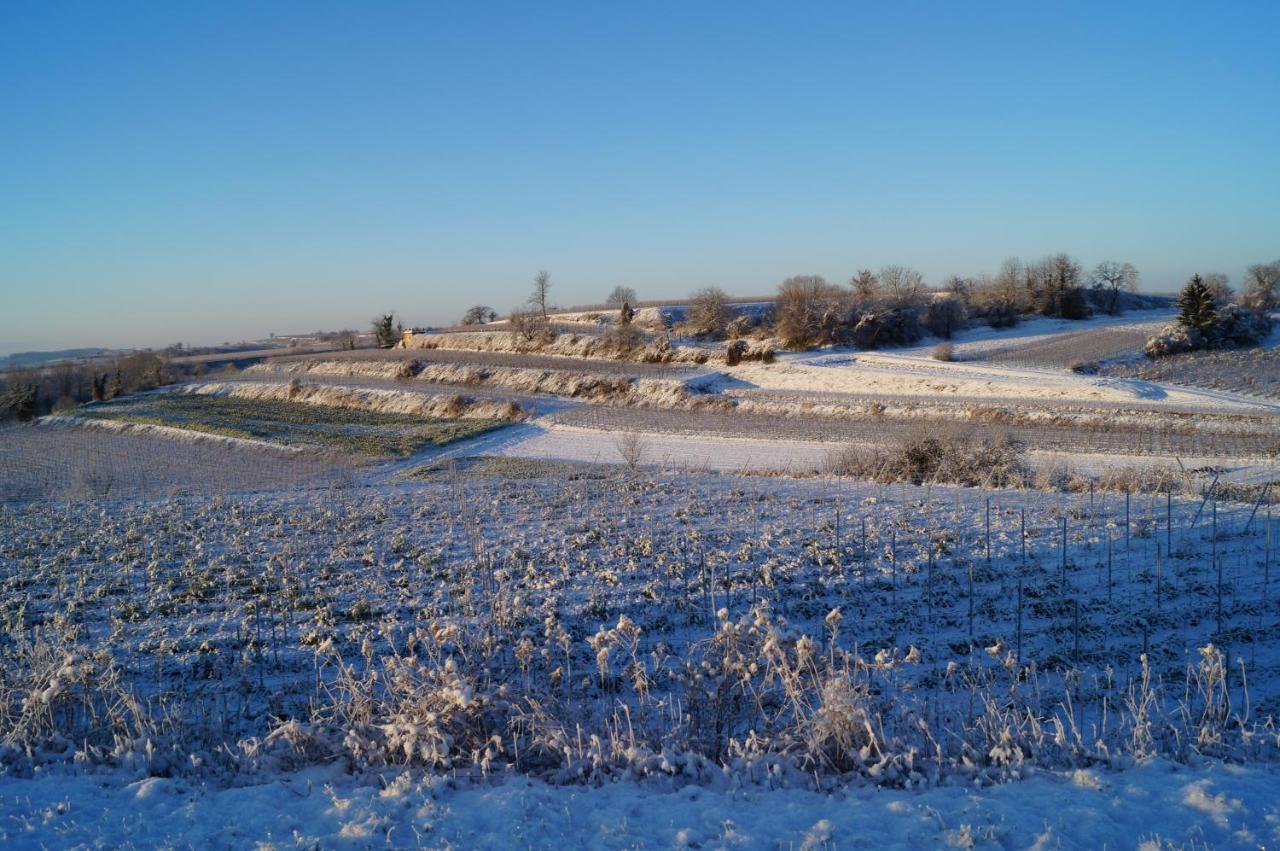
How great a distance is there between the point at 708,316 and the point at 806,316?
7897mm

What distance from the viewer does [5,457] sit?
31.0 meters

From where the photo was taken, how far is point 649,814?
4402 mm

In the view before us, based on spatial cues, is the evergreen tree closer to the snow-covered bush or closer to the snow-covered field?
the snow-covered bush

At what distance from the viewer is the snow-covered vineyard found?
4.93m

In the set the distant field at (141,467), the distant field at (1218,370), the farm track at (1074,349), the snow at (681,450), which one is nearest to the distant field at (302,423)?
the distant field at (141,467)

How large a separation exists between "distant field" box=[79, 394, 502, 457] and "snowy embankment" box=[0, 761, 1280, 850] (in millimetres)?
23988

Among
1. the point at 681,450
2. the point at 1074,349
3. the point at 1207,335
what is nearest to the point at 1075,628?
the point at 681,450

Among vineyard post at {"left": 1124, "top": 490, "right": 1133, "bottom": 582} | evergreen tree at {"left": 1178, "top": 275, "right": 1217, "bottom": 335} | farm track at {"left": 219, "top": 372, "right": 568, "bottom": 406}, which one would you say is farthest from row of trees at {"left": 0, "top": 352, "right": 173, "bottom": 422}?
evergreen tree at {"left": 1178, "top": 275, "right": 1217, "bottom": 335}

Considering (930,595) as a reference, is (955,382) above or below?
above

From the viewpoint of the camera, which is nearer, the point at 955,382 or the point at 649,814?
the point at 649,814

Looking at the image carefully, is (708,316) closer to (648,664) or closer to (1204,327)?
(1204,327)

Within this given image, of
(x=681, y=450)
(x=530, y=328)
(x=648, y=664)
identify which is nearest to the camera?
(x=648, y=664)

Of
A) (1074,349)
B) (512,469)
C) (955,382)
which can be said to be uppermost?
(1074,349)

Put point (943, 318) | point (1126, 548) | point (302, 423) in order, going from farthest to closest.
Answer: point (943, 318) < point (302, 423) < point (1126, 548)
